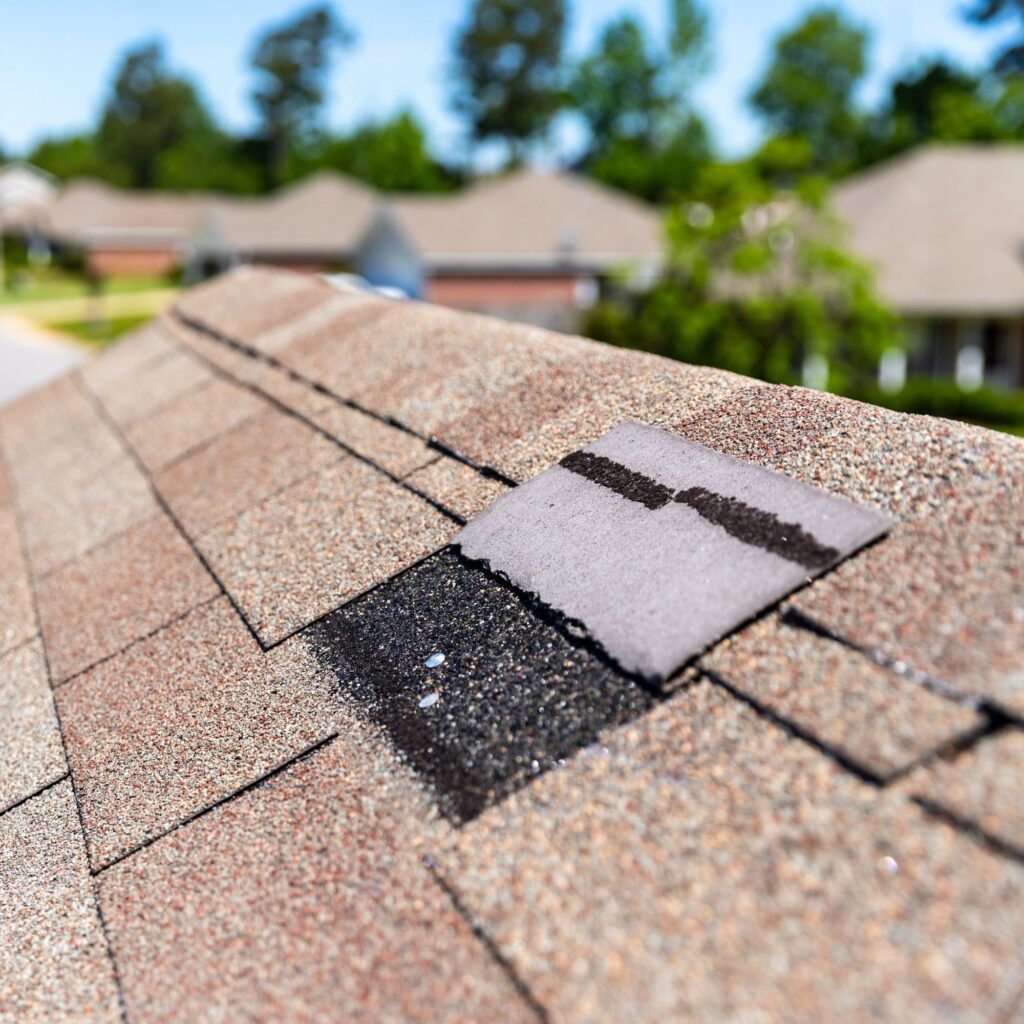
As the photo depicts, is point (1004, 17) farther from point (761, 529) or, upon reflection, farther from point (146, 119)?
point (146, 119)

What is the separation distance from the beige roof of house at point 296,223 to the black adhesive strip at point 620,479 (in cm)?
5300

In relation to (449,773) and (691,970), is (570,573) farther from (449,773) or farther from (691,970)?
(691,970)

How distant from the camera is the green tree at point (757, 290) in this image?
2052cm

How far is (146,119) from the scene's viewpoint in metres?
110

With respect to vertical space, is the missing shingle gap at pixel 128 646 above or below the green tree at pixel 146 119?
above

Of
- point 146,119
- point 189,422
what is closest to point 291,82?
point 146,119

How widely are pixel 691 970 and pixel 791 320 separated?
1985 cm

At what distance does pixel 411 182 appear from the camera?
5941cm

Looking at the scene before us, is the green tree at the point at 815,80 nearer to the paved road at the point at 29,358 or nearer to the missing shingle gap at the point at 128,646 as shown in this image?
the paved road at the point at 29,358

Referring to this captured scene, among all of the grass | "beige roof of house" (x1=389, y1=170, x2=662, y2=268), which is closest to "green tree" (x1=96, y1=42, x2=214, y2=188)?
the grass

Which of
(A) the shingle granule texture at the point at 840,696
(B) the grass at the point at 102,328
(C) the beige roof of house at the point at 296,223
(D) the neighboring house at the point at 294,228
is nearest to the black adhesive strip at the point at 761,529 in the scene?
(A) the shingle granule texture at the point at 840,696

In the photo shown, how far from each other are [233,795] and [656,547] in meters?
1.32

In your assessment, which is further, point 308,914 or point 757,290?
point 757,290

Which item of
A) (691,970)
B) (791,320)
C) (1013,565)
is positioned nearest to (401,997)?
(691,970)
